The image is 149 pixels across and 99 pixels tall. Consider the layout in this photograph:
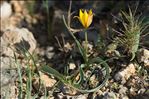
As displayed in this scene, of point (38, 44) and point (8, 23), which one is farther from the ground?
point (8, 23)

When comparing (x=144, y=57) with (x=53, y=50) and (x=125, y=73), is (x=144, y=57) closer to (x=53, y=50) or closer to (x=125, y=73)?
(x=125, y=73)

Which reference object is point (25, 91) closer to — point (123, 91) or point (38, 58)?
point (38, 58)

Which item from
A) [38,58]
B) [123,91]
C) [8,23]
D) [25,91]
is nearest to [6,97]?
[25,91]

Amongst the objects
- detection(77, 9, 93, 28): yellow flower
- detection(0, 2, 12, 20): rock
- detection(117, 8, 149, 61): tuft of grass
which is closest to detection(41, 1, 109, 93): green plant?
detection(77, 9, 93, 28): yellow flower

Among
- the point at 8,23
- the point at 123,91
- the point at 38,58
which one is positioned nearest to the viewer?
the point at 123,91

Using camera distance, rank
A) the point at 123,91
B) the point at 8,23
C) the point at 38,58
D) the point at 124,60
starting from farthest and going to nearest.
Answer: the point at 8,23 < the point at 38,58 < the point at 124,60 < the point at 123,91

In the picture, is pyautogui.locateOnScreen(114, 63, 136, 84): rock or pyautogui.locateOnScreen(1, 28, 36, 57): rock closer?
pyautogui.locateOnScreen(114, 63, 136, 84): rock

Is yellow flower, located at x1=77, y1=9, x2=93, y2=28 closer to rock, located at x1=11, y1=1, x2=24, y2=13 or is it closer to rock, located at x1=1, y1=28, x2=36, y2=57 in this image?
rock, located at x1=1, y1=28, x2=36, y2=57
